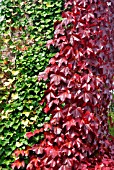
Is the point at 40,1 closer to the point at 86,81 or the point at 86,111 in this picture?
the point at 86,81

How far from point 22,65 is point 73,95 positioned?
0.56 meters

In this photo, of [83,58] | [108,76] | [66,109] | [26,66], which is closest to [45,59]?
[26,66]

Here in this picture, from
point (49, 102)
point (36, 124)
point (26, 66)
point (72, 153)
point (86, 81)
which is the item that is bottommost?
point (72, 153)

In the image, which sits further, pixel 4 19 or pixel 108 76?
pixel 108 76

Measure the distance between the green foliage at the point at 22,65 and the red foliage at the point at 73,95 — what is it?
87 mm

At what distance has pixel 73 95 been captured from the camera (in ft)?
7.91

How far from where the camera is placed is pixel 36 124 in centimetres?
246

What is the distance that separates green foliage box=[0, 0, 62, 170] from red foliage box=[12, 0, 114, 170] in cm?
9

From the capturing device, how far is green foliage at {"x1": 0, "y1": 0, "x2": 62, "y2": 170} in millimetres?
2443

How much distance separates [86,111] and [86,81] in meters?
0.28

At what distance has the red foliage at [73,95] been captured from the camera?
2.38m

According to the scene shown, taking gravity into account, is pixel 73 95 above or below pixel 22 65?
below

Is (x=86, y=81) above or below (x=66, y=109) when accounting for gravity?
above

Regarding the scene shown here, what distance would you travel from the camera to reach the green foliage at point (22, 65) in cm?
244
